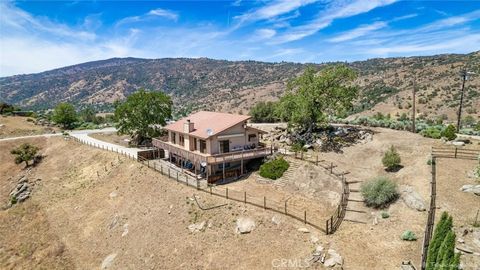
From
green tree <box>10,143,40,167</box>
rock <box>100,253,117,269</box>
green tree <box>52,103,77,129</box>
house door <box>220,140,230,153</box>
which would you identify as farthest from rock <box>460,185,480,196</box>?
green tree <box>52,103,77,129</box>

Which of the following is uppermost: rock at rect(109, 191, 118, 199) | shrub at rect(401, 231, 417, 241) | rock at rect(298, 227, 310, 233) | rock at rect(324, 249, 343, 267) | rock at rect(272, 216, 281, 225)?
shrub at rect(401, 231, 417, 241)

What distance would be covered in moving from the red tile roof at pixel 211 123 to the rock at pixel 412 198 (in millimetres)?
17296

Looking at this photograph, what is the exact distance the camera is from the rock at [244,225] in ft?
79.2

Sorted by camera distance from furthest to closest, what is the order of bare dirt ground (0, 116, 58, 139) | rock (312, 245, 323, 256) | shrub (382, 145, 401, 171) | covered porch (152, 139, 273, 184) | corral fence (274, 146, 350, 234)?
bare dirt ground (0, 116, 58, 139), covered porch (152, 139, 273, 184), shrub (382, 145, 401, 171), corral fence (274, 146, 350, 234), rock (312, 245, 323, 256)

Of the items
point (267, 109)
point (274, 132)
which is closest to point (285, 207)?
point (274, 132)

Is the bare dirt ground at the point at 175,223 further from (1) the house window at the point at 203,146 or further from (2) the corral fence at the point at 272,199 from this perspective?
(1) the house window at the point at 203,146

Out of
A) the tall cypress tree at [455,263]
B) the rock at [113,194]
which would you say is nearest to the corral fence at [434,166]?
the tall cypress tree at [455,263]

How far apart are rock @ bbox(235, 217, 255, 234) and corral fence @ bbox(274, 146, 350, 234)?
557 centimetres

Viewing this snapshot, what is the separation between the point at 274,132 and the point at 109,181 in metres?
24.2

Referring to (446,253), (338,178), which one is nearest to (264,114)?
(338,178)

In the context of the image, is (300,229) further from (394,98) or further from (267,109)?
(394,98)

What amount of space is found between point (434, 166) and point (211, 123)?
22.7m

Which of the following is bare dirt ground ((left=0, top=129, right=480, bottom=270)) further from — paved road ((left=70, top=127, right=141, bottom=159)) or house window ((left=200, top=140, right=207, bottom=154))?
house window ((left=200, top=140, right=207, bottom=154))

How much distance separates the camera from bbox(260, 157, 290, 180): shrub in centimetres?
3259
